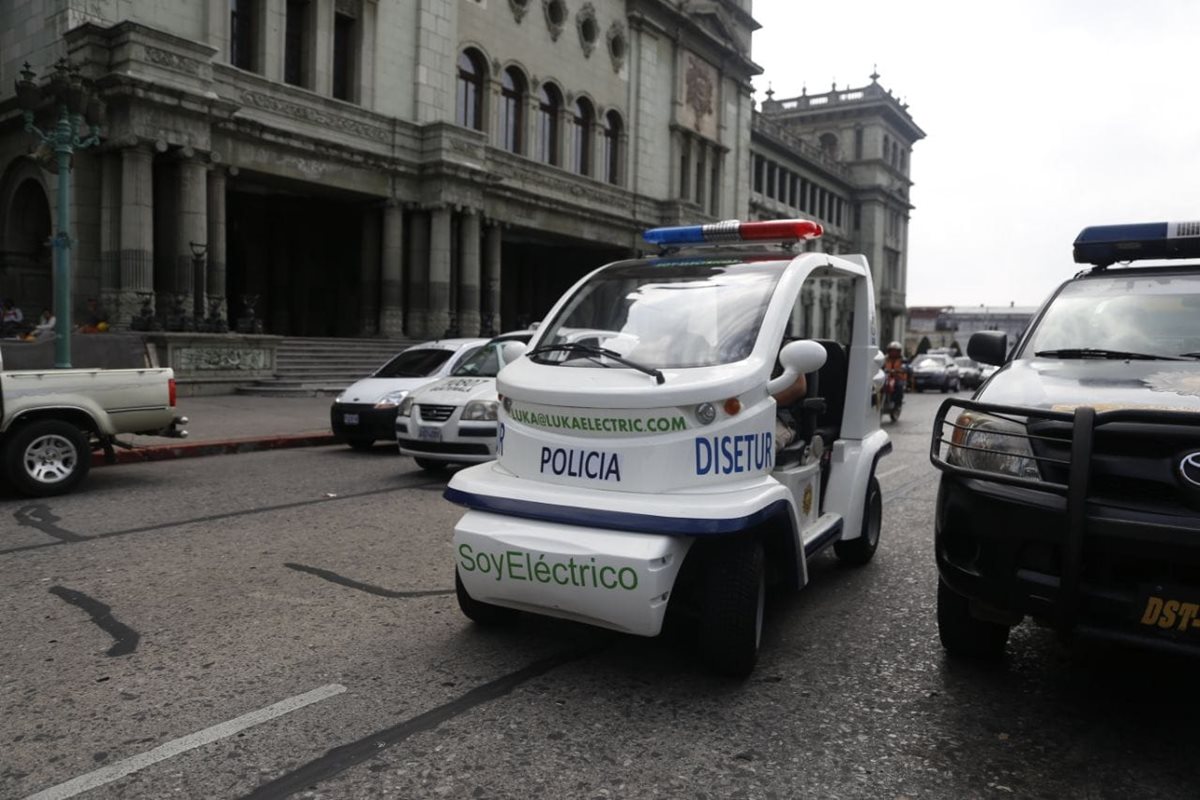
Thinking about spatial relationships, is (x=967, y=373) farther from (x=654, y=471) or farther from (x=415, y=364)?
(x=654, y=471)

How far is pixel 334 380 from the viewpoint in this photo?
20766 millimetres

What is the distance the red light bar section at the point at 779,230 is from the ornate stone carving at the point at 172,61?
17688mm

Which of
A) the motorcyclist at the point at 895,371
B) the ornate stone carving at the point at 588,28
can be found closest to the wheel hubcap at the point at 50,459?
the motorcyclist at the point at 895,371

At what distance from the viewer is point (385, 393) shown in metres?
11.6

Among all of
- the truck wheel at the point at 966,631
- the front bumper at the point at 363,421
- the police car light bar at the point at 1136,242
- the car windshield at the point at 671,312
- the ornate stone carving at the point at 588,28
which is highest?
the ornate stone carving at the point at 588,28

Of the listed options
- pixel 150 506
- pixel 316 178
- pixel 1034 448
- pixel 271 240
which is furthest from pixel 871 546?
pixel 271 240

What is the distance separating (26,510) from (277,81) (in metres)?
17.4

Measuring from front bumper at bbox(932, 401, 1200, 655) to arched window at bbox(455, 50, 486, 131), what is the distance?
87.7ft

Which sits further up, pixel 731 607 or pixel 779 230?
pixel 779 230

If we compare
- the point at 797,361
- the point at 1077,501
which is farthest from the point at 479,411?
the point at 1077,501

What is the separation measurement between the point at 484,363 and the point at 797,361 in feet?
23.3

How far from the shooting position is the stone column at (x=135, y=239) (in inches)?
739

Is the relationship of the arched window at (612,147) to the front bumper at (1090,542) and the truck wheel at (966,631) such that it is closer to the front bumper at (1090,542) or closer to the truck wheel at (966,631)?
the truck wheel at (966,631)

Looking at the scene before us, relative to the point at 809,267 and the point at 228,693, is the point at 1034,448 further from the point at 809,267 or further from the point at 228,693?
the point at 228,693
